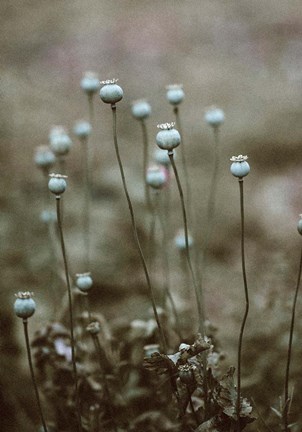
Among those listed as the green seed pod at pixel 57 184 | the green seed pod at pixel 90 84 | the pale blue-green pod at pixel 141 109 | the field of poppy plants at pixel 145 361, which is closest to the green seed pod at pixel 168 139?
the field of poppy plants at pixel 145 361

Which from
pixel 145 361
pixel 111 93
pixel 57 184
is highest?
pixel 111 93

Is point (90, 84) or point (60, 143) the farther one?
point (90, 84)

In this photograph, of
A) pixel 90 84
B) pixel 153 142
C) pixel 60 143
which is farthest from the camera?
pixel 153 142

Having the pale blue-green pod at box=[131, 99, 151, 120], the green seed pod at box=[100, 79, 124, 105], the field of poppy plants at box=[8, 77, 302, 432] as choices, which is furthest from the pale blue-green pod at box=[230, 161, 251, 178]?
the pale blue-green pod at box=[131, 99, 151, 120]

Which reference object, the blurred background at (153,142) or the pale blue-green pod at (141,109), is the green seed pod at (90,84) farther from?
the blurred background at (153,142)

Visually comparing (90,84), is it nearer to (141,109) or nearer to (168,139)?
(141,109)

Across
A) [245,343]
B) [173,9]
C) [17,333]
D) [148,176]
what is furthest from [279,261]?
[173,9]

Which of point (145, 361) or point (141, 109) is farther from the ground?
point (141, 109)

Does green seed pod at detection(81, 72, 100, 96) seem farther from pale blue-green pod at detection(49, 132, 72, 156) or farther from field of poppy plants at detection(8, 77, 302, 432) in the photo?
pale blue-green pod at detection(49, 132, 72, 156)

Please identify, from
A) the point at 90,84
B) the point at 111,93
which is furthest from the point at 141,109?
the point at 111,93
